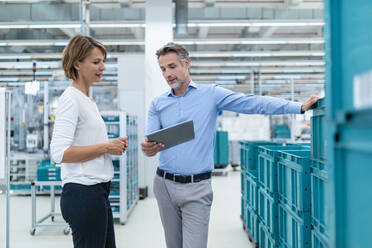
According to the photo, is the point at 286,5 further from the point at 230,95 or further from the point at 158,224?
the point at 230,95

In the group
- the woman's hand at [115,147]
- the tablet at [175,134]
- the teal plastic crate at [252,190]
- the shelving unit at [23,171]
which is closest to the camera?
the woman's hand at [115,147]

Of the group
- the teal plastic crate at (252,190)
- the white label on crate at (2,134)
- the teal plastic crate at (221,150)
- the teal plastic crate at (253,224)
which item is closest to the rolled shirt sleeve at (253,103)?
the white label on crate at (2,134)

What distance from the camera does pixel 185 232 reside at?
2.04m

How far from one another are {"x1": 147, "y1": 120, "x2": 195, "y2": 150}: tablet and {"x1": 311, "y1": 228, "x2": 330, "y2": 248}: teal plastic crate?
971 mm

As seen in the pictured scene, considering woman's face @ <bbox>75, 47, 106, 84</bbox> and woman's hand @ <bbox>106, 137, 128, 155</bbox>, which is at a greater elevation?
woman's face @ <bbox>75, 47, 106, 84</bbox>

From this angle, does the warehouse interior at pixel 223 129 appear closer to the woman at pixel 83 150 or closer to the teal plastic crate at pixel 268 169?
the teal plastic crate at pixel 268 169

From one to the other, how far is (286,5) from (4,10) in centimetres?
643

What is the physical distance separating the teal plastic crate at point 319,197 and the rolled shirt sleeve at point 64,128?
1.40m

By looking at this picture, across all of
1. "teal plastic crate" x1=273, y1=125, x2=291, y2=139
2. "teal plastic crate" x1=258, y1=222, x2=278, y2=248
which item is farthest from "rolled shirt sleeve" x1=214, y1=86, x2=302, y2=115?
"teal plastic crate" x1=273, y1=125, x2=291, y2=139

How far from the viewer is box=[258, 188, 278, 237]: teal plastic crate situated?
119 inches

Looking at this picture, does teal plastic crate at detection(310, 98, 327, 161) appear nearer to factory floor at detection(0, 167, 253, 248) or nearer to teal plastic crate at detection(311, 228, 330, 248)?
teal plastic crate at detection(311, 228, 330, 248)

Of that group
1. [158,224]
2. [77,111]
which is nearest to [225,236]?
[158,224]

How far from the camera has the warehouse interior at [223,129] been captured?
813 mm

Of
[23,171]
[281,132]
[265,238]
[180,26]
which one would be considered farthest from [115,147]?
[281,132]
